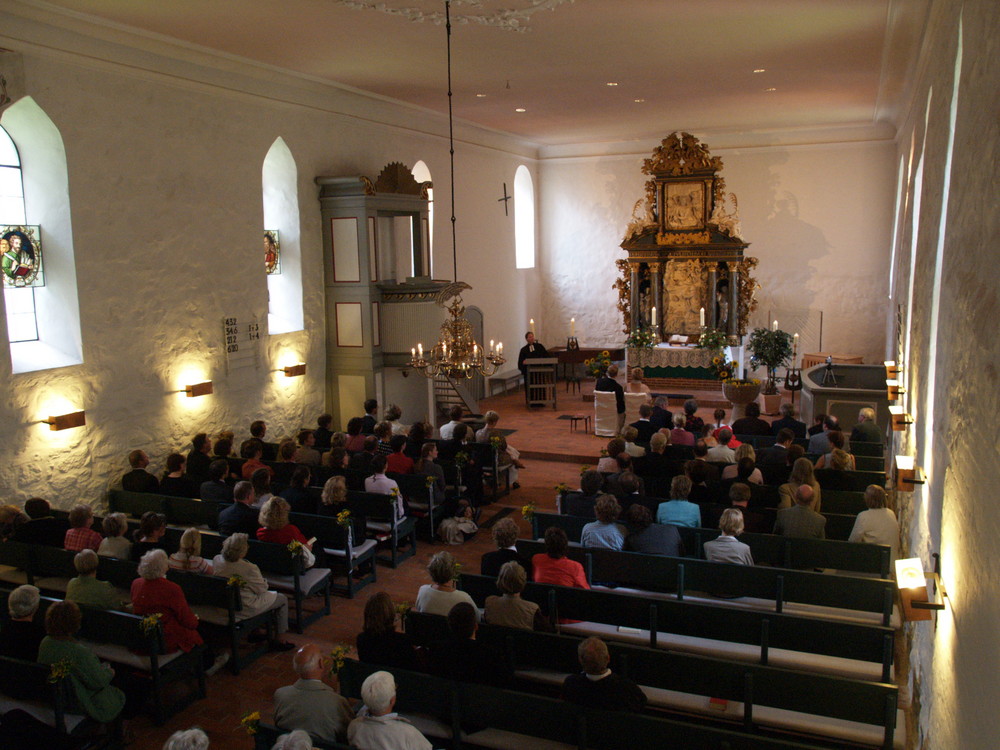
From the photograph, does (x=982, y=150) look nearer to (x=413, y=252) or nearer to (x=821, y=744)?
(x=821, y=744)

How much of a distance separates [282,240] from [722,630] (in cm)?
1002

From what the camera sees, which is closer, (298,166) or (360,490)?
(360,490)

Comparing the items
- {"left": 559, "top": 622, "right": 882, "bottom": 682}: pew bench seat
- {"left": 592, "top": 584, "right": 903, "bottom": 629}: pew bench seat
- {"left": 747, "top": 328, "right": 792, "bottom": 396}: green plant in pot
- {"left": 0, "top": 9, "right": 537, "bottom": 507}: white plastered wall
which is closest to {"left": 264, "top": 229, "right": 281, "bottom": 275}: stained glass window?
{"left": 0, "top": 9, "right": 537, "bottom": 507}: white plastered wall

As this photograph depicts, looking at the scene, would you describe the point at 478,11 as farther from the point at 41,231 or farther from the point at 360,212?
the point at 41,231

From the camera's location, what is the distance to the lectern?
707 inches

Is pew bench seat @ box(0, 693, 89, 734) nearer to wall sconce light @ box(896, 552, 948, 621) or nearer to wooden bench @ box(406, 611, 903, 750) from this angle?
wooden bench @ box(406, 611, 903, 750)

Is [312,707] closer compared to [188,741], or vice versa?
[188,741]

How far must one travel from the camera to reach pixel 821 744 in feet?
17.0

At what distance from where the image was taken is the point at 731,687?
5086 millimetres

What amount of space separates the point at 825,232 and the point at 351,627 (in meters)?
16.7

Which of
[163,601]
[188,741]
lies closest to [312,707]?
[188,741]

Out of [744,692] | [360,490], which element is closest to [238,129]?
[360,490]

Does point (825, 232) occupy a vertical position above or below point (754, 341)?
above

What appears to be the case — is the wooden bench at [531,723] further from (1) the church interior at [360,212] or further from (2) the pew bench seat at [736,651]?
(2) the pew bench seat at [736,651]
